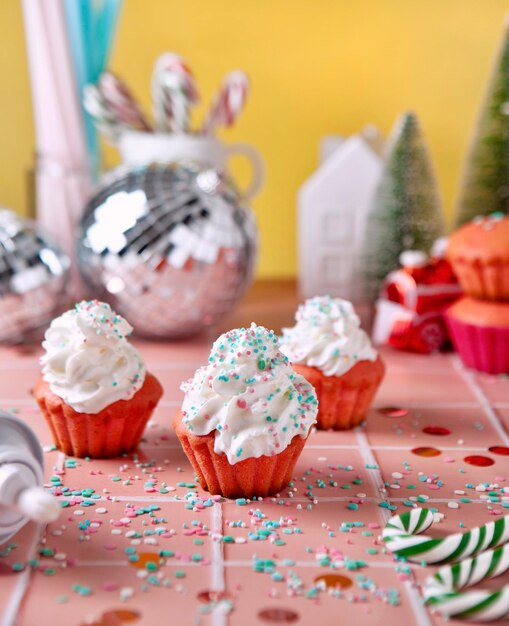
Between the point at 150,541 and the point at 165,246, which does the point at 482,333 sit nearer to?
the point at 165,246

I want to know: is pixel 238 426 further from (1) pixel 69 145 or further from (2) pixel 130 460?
(1) pixel 69 145

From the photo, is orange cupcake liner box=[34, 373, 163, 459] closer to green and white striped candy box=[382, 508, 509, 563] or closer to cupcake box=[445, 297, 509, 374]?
green and white striped candy box=[382, 508, 509, 563]

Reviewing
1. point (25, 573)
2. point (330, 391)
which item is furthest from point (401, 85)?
point (25, 573)

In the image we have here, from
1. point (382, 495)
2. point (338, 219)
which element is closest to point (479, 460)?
point (382, 495)

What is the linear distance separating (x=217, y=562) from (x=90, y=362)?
37cm

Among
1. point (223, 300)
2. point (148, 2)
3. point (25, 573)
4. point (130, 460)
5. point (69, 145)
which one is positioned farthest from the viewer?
point (148, 2)

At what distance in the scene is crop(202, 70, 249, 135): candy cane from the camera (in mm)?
1858

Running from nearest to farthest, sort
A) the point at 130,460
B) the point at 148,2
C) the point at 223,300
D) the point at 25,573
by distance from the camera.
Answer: the point at 25,573
the point at 130,460
the point at 223,300
the point at 148,2

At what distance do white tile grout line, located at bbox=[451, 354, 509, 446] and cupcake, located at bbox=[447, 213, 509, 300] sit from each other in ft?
0.45

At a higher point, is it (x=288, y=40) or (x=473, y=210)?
(x=288, y=40)

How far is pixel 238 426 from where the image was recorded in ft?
3.69

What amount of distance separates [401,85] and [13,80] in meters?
0.86

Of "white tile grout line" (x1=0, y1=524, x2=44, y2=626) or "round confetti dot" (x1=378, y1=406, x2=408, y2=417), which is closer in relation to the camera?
"white tile grout line" (x1=0, y1=524, x2=44, y2=626)

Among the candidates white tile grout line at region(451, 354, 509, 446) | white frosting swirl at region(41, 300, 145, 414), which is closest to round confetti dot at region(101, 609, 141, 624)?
white frosting swirl at region(41, 300, 145, 414)
